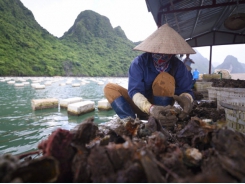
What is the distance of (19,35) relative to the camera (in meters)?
45.8

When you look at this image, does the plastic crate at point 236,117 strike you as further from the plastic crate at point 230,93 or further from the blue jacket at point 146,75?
the plastic crate at point 230,93

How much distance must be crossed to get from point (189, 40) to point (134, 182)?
42.9 feet

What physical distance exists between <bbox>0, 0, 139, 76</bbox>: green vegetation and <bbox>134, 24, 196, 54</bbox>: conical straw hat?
3585cm

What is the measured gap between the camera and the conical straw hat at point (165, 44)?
2.43 m

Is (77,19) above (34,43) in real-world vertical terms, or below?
above

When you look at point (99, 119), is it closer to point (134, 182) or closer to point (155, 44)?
point (155, 44)

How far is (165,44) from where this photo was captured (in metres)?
2.51

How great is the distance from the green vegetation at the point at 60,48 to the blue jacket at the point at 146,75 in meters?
35.6

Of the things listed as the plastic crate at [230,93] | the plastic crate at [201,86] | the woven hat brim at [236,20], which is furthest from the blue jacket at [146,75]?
the woven hat brim at [236,20]

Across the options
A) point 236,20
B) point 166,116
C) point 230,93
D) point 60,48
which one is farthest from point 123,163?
point 60,48

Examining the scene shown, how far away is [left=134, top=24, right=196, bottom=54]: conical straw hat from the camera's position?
7.97ft

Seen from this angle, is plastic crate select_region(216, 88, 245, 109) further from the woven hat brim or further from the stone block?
the stone block

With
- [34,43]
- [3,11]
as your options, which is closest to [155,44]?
[34,43]

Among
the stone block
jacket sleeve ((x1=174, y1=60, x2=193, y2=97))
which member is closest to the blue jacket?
jacket sleeve ((x1=174, y1=60, x2=193, y2=97))
